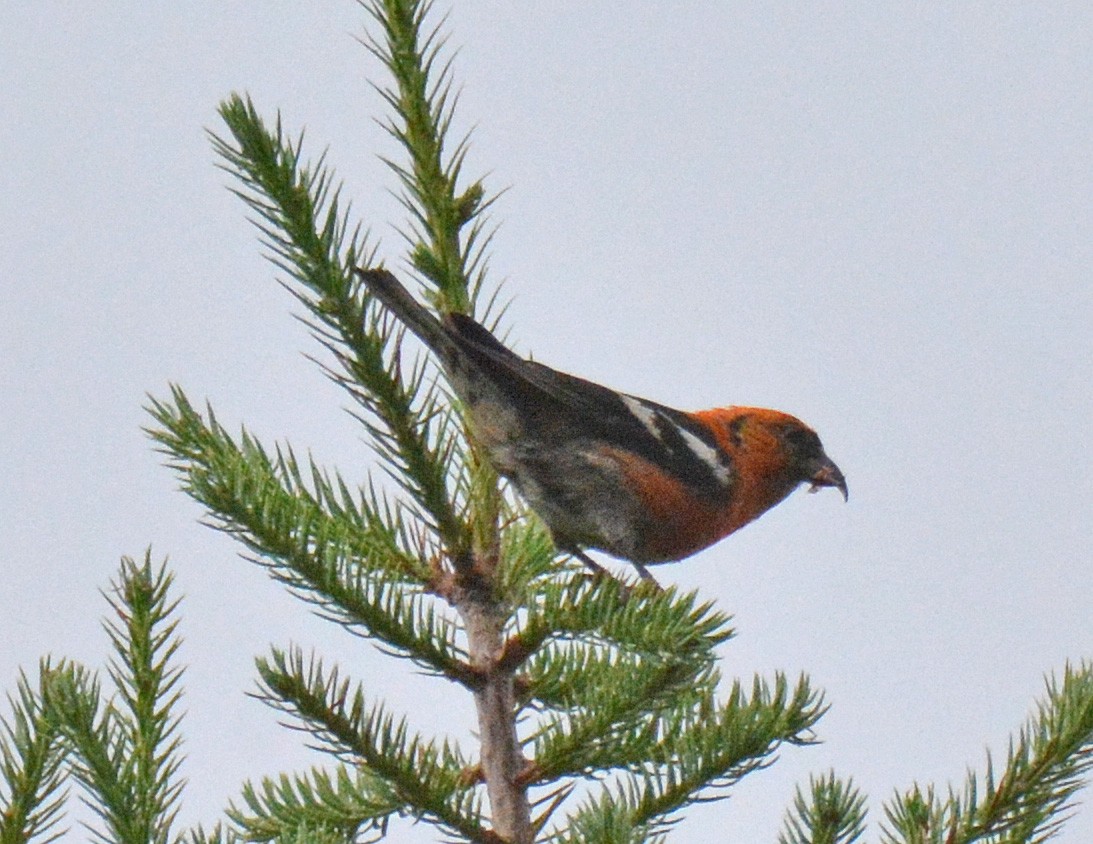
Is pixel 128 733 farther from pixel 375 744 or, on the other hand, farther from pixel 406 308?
pixel 406 308

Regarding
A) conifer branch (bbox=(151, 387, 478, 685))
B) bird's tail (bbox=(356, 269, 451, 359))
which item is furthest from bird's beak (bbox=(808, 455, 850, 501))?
conifer branch (bbox=(151, 387, 478, 685))

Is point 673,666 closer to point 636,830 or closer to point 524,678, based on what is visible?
point 524,678

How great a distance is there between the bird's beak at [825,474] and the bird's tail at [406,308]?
217 centimetres

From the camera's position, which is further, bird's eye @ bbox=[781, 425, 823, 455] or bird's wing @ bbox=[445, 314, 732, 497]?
bird's eye @ bbox=[781, 425, 823, 455]

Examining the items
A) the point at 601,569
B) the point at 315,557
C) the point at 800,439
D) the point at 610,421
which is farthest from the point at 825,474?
the point at 315,557

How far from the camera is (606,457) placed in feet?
12.9

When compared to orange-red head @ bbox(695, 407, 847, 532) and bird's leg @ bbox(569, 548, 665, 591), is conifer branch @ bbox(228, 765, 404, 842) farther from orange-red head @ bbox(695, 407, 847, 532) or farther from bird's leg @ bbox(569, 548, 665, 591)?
orange-red head @ bbox(695, 407, 847, 532)

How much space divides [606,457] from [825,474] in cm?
133

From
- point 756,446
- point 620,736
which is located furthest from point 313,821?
point 756,446

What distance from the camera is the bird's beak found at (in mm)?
4914

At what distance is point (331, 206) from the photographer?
2.06 metres

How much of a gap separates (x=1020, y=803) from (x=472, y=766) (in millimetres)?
871

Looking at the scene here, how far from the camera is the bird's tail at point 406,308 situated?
2.16 meters

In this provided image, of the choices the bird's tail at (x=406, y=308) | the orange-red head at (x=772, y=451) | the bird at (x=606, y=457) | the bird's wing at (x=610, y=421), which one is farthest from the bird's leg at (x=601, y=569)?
the orange-red head at (x=772, y=451)
